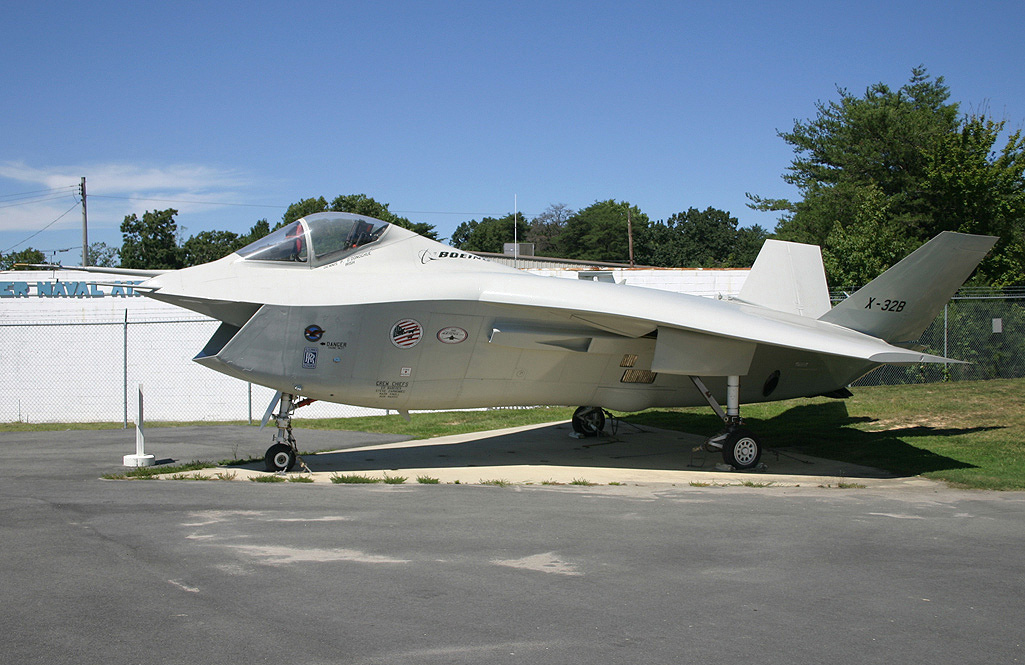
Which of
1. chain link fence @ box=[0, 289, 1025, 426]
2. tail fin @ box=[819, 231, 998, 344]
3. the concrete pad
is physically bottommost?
the concrete pad

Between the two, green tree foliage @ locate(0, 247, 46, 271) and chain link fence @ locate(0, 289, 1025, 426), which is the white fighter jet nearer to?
chain link fence @ locate(0, 289, 1025, 426)

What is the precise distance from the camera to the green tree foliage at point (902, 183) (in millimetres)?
29422

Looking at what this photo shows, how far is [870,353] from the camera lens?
11812 mm

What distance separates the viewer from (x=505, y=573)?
6332mm

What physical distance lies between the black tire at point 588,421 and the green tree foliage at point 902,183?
43.9ft

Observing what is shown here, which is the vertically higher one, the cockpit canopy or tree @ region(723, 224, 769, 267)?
tree @ region(723, 224, 769, 267)

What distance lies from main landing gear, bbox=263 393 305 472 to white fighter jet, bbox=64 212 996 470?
0.02m

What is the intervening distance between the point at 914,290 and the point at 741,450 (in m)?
4.17

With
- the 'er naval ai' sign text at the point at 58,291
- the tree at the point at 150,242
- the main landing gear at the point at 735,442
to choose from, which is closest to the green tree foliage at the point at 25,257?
the tree at the point at 150,242

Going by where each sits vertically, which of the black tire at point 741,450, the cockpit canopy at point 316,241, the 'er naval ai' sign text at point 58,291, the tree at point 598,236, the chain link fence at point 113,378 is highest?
the tree at point 598,236

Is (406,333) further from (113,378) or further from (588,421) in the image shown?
(113,378)

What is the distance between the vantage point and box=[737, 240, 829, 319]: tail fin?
1617cm

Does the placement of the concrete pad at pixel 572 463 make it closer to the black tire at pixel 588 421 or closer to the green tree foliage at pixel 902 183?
the black tire at pixel 588 421

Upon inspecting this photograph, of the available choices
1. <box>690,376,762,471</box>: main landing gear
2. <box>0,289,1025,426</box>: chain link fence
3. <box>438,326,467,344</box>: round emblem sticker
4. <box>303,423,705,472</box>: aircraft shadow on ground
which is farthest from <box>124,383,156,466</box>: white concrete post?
<box>0,289,1025,426</box>: chain link fence
